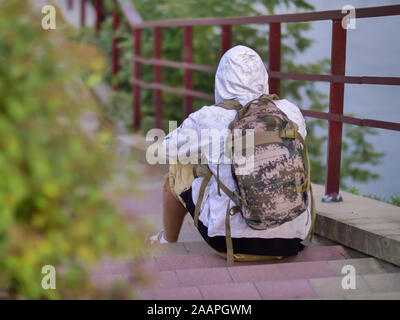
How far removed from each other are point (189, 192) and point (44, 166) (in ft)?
8.04

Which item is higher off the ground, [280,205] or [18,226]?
[18,226]

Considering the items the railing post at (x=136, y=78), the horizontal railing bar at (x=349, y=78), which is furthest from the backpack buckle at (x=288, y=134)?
the railing post at (x=136, y=78)

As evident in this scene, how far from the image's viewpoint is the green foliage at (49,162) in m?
1.61

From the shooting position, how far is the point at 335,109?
4262 millimetres

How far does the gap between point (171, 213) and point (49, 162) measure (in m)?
2.75

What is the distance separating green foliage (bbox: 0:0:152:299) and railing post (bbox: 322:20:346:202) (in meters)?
2.65

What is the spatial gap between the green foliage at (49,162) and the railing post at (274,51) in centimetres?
312

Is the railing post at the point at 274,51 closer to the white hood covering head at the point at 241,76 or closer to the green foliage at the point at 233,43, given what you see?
the white hood covering head at the point at 241,76

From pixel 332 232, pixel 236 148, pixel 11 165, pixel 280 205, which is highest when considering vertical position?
pixel 11 165
